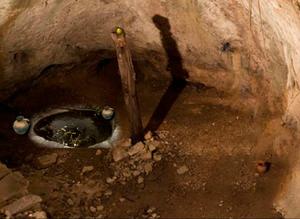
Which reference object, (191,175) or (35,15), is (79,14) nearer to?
(35,15)

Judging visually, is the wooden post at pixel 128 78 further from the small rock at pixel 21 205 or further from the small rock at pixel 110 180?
the small rock at pixel 21 205

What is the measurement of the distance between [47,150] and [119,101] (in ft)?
4.38

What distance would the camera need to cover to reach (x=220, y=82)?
6.43 metres

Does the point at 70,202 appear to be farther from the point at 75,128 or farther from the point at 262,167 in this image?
the point at 262,167

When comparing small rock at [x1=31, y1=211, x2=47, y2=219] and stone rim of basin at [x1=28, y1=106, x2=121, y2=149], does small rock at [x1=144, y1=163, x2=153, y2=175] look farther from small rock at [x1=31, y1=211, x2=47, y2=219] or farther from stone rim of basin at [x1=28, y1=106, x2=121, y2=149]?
small rock at [x1=31, y1=211, x2=47, y2=219]

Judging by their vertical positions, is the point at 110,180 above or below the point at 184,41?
below

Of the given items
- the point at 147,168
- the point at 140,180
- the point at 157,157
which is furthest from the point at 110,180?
the point at 157,157

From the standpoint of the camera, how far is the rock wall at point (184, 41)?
5023 millimetres

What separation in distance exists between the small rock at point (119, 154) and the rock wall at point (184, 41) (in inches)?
65.6

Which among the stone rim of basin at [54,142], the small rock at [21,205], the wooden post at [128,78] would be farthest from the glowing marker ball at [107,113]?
the small rock at [21,205]

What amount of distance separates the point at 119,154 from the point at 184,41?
5.81 ft

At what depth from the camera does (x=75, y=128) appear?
20.9 feet

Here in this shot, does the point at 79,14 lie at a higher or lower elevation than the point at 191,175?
higher

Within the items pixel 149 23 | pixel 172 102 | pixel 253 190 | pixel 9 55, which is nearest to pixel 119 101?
pixel 172 102
